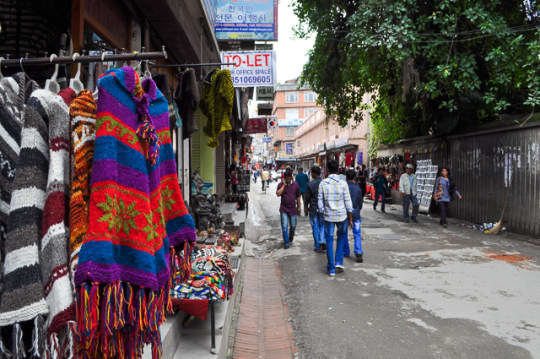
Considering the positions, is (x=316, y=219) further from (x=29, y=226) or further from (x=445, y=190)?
(x=29, y=226)

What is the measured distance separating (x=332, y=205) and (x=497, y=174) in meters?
6.97

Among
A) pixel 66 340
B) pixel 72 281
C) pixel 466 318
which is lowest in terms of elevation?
pixel 466 318

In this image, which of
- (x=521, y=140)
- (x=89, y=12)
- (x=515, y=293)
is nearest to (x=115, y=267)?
(x=89, y=12)

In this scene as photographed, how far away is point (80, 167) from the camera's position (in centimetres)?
166

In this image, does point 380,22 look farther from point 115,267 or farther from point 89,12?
point 115,267

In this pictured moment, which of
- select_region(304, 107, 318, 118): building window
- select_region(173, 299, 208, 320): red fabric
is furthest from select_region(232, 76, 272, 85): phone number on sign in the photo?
select_region(304, 107, 318, 118): building window

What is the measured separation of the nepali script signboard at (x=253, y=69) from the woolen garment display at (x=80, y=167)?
6689 mm

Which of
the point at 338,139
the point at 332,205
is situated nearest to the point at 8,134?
the point at 332,205

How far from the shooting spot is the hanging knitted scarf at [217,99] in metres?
5.48

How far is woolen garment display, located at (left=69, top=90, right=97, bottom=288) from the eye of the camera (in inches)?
64.1

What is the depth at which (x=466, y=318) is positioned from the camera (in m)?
4.51

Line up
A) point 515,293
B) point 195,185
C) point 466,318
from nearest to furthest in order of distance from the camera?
point 466,318
point 515,293
point 195,185

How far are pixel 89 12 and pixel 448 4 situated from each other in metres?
8.81

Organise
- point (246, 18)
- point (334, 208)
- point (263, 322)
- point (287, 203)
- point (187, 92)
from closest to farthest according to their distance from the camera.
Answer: point (187, 92), point (263, 322), point (334, 208), point (287, 203), point (246, 18)
